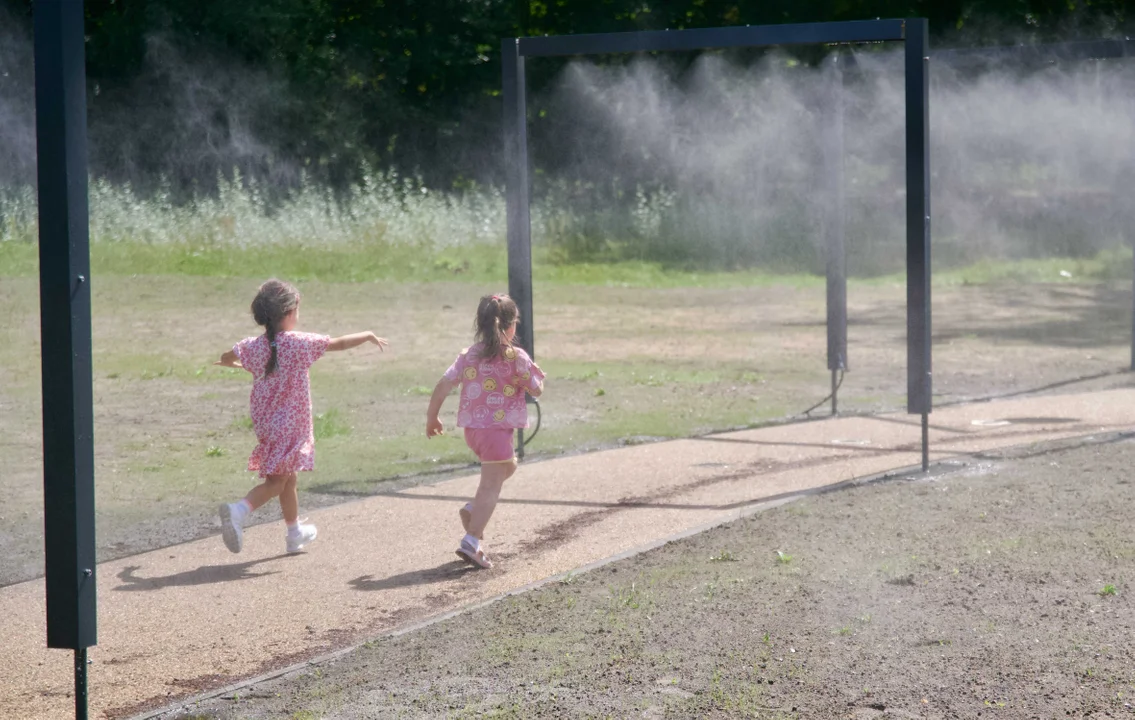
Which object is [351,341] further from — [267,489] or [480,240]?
[480,240]

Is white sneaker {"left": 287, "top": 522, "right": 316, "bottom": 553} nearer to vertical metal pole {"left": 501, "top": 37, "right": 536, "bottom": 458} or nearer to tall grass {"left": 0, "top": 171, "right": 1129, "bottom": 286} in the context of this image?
vertical metal pole {"left": 501, "top": 37, "right": 536, "bottom": 458}

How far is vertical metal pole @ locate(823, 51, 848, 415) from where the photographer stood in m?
9.73

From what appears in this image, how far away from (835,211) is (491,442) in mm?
4358

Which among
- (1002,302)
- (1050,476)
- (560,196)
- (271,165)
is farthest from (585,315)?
(1050,476)

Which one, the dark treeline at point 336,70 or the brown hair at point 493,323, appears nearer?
the brown hair at point 493,323

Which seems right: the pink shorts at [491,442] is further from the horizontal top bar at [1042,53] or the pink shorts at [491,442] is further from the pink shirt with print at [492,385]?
the horizontal top bar at [1042,53]

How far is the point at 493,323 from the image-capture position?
20.4 feet

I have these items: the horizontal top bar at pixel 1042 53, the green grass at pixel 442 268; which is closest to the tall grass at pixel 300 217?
the green grass at pixel 442 268

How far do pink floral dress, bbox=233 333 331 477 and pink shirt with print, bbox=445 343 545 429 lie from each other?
0.61 meters

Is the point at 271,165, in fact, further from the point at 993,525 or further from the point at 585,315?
the point at 993,525

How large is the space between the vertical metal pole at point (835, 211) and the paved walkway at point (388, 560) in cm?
64

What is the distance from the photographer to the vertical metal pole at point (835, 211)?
31.9 feet

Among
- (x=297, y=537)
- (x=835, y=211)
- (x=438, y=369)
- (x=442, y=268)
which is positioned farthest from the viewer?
(x=442, y=268)

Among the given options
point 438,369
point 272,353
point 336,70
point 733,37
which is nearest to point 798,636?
point 272,353
